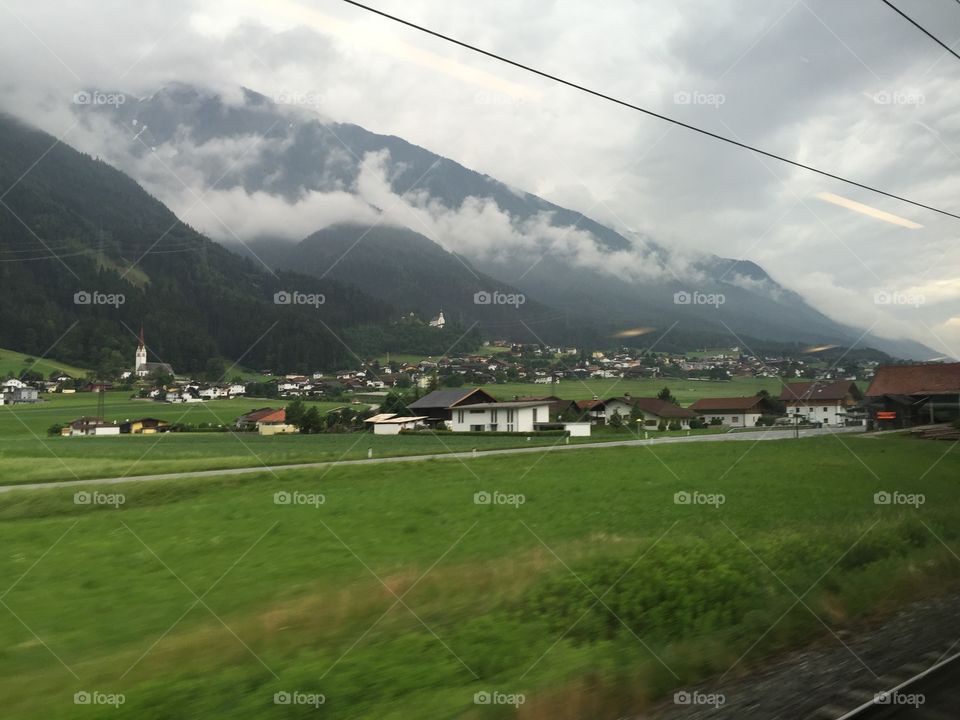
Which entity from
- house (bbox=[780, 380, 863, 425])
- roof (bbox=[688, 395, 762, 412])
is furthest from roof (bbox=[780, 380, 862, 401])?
roof (bbox=[688, 395, 762, 412])

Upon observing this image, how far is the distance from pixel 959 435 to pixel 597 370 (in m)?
22.5

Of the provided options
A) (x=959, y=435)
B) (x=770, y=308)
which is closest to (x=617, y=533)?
(x=959, y=435)

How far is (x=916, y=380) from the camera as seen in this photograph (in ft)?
152

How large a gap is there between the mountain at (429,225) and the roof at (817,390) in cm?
448

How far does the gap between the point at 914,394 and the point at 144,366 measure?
174 ft

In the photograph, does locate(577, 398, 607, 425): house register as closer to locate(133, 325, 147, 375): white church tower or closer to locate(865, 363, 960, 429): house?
locate(865, 363, 960, 429): house

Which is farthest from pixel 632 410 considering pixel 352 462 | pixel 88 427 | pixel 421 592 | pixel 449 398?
Result: pixel 421 592

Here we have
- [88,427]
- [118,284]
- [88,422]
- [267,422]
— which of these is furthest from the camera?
[267,422]

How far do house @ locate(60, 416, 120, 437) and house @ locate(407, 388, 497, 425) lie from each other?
1495cm

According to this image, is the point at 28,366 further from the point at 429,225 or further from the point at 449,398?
the point at 429,225

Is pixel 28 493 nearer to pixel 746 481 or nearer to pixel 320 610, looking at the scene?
pixel 320 610

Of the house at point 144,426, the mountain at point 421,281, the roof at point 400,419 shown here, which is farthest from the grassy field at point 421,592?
the roof at point 400,419

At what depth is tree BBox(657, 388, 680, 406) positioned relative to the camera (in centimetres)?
4466

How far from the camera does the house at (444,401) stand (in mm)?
32438
